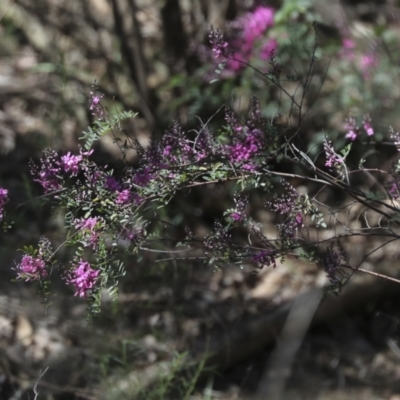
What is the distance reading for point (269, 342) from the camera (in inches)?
129

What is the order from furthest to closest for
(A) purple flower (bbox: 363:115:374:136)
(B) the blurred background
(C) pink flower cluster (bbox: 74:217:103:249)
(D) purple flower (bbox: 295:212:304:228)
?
(B) the blurred background < (A) purple flower (bbox: 363:115:374:136) < (D) purple flower (bbox: 295:212:304:228) < (C) pink flower cluster (bbox: 74:217:103:249)

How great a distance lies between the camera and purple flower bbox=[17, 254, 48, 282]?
171 centimetres

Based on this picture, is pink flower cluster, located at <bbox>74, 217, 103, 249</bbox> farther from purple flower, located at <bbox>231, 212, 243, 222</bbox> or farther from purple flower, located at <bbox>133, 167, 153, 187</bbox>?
purple flower, located at <bbox>231, 212, 243, 222</bbox>

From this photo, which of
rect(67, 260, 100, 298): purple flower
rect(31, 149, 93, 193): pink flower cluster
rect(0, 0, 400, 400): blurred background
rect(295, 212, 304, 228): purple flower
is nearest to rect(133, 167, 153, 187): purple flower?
rect(31, 149, 93, 193): pink flower cluster

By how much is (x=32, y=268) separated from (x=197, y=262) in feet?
6.65

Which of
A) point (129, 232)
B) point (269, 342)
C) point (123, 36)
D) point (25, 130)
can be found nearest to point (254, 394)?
point (269, 342)

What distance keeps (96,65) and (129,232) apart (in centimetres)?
286

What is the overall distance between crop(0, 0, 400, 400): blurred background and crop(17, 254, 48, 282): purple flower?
3.34 feet

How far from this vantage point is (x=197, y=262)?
3699mm

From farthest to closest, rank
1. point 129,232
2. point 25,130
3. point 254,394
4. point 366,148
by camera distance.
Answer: point 25,130 < point 366,148 < point 254,394 < point 129,232

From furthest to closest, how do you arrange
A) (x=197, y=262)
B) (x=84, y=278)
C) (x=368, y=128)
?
1. (x=197, y=262)
2. (x=368, y=128)
3. (x=84, y=278)

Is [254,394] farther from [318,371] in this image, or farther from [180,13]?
[180,13]

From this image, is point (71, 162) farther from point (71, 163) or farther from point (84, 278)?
point (84, 278)

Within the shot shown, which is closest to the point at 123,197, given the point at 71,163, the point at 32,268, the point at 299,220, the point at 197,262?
the point at 71,163
